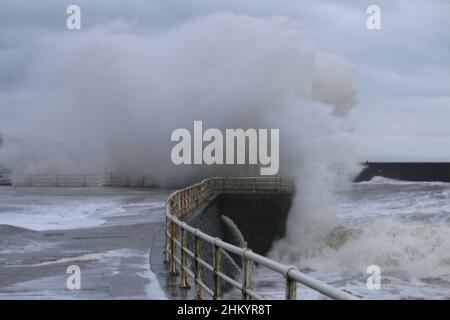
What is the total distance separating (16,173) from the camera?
5622 centimetres

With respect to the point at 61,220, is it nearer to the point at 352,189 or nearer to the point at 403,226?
the point at 403,226

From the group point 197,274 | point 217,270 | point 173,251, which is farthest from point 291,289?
point 173,251

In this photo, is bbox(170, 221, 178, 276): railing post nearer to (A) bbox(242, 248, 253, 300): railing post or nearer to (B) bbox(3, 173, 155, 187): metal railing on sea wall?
(A) bbox(242, 248, 253, 300): railing post

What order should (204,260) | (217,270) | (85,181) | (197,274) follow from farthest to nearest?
(85,181), (204,260), (197,274), (217,270)

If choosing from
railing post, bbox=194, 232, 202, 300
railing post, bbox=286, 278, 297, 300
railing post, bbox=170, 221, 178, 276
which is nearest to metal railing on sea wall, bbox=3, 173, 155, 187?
railing post, bbox=170, 221, 178, 276

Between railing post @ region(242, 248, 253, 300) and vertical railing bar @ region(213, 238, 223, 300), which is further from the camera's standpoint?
vertical railing bar @ region(213, 238, 223, 300)

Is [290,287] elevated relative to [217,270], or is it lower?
elevated

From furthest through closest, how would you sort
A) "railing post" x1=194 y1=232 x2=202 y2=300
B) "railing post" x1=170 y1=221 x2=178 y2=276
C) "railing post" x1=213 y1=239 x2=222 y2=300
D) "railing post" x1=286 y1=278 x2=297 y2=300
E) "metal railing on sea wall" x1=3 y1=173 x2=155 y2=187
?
"metal railing on sea wall" x1=3 y1=173 x2=155 y2=187
"railing post" x1=170 y1=221 x2=178 y2=276
"railing post" x1=194 y1=232 x2=202 y2=300
"railing post" x1=213 y1=239 x2=222 y2=300
"railing post" x1=286 y1=278 x2=297 y2=300

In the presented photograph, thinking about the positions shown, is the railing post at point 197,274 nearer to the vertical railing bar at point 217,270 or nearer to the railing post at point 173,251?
the vertical railing bar at point 217,270

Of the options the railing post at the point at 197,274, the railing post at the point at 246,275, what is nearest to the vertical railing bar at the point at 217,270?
the railing post at the point at 197,274

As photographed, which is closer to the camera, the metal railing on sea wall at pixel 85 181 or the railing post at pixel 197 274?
the railing post at pixel 197 274

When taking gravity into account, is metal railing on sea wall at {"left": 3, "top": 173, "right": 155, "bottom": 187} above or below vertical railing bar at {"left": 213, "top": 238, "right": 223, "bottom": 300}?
below

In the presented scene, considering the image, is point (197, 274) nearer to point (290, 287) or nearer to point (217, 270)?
point (217, 270)

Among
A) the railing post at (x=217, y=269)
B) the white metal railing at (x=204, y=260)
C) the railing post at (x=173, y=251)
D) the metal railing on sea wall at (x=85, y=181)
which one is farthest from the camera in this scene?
the metal railing on sea wall at (x=85, y=181)
